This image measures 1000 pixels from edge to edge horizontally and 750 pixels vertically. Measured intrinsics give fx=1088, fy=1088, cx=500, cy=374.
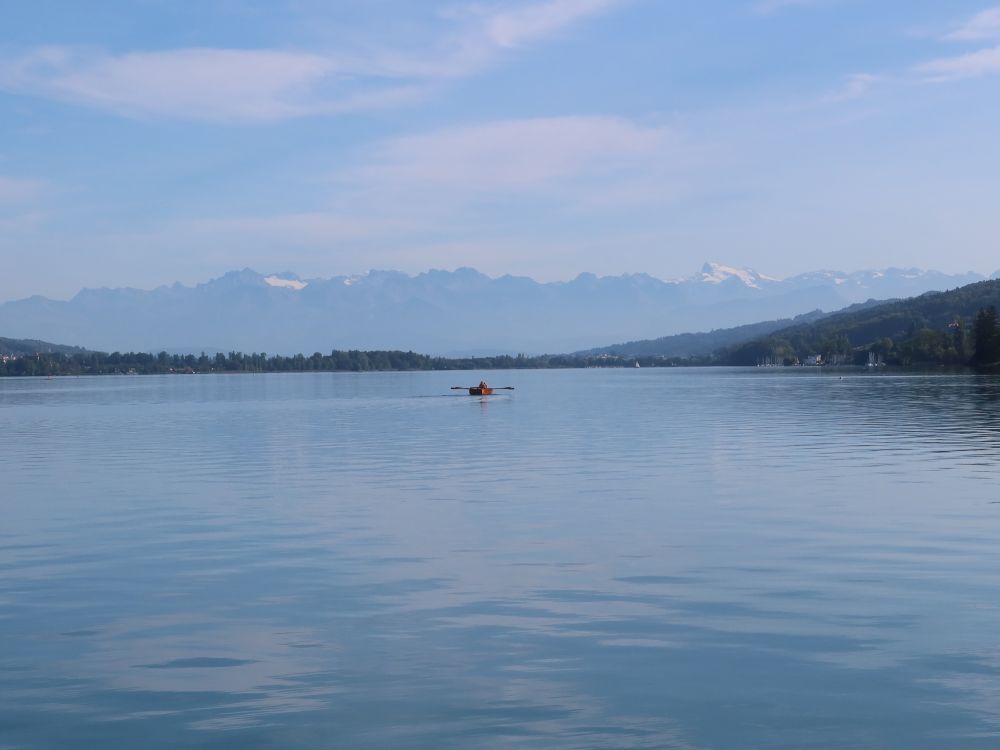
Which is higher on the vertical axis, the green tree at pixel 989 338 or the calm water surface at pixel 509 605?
the green tree at pixel 989 338

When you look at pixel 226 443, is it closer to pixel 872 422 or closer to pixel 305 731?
pixel 872 422

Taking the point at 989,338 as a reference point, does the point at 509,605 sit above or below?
below

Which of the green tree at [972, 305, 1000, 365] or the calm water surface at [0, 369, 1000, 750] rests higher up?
the green tree at [972, 305, 1000, 365]

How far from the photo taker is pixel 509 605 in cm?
2080

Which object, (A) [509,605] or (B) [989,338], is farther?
(B) [989,338]

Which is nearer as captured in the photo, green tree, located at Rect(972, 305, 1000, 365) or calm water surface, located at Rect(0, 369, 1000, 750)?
calm water surface, located at Rect(0, 369, 1000, 750)

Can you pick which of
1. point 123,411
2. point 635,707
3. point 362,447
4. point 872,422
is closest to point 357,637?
point 635,707

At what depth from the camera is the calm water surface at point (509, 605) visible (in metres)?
14.3

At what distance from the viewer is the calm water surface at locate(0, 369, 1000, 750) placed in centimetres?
1429

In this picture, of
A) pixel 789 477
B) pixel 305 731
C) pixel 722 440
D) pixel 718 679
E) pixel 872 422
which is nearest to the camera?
pixel 305 731

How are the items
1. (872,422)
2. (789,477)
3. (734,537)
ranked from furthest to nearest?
(872,422), (789,477), (734,537)

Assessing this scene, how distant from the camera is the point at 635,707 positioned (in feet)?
47.9

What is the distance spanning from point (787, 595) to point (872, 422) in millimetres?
53581

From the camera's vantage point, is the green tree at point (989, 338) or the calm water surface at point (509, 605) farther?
the green tree at point (989, 338)
